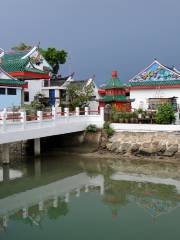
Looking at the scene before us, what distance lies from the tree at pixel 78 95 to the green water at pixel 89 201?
12.0 meters

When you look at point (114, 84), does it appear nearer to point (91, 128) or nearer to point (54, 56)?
point (91, 128)

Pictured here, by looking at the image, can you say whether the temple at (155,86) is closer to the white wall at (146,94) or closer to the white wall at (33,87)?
the white wall at (146,94)

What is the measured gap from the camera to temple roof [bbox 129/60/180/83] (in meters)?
27.8

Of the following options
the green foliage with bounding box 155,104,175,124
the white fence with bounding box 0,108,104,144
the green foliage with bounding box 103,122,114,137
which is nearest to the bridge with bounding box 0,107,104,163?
the white fence with bounding box 0,108,104,144

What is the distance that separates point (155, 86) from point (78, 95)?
7615mm

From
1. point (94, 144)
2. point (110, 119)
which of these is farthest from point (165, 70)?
point (94, 144)

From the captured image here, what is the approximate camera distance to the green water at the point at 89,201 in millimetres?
10508

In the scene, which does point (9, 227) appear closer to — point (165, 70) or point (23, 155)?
point (23, 155)

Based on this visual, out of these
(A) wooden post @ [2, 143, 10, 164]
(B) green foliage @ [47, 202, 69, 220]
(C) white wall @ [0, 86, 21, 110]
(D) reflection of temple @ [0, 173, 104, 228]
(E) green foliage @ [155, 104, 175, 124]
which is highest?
(C) white wall @ [0, 86, 21, 110]

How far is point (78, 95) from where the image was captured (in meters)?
32.8

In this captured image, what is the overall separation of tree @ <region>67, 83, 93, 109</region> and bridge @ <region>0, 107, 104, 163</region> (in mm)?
8143

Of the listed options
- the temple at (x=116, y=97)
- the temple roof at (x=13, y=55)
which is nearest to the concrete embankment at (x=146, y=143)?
the temple at (x=116, y=97)

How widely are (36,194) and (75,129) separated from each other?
729cm

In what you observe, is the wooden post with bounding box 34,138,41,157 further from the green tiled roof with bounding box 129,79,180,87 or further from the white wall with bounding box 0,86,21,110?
the green tiled roof with bounding box 129,79,180,87
